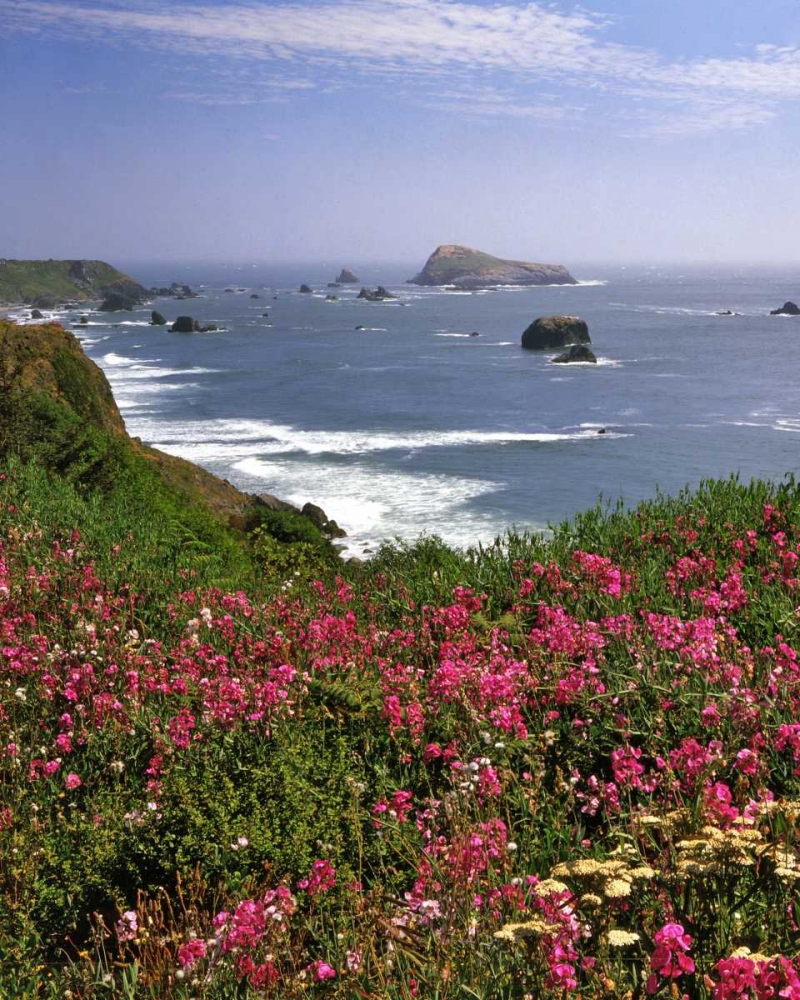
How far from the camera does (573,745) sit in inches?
223

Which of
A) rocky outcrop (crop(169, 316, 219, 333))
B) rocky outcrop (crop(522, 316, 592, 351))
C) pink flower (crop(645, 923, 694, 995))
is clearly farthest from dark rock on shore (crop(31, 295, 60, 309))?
pink flower (crop(645, 923, 694, 995))

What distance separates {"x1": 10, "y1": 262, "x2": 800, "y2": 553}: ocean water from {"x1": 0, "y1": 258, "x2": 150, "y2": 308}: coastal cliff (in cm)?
6215

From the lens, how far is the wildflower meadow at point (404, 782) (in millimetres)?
3537

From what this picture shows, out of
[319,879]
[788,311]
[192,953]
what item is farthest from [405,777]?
[788,311]

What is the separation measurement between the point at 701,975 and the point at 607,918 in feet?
1.31

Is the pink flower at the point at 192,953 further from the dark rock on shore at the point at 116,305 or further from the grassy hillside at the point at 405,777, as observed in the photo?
the dark rock on shore at the point at 116,305

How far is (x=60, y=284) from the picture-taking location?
18525 cm

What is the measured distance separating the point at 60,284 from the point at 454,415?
153 meters

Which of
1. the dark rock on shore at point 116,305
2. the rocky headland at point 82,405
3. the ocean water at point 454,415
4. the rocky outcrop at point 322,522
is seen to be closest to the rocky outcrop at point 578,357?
the ocean water at point 454,415

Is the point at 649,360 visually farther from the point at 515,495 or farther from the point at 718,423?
the point at 515,495

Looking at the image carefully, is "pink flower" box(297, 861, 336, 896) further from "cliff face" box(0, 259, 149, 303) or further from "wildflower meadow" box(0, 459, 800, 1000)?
"cliff face" box(0, 259, 149, 303)

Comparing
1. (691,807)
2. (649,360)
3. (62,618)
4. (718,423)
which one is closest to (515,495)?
(718,423)

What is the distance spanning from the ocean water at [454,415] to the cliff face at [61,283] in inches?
2523

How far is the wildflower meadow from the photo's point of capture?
3537 mm
